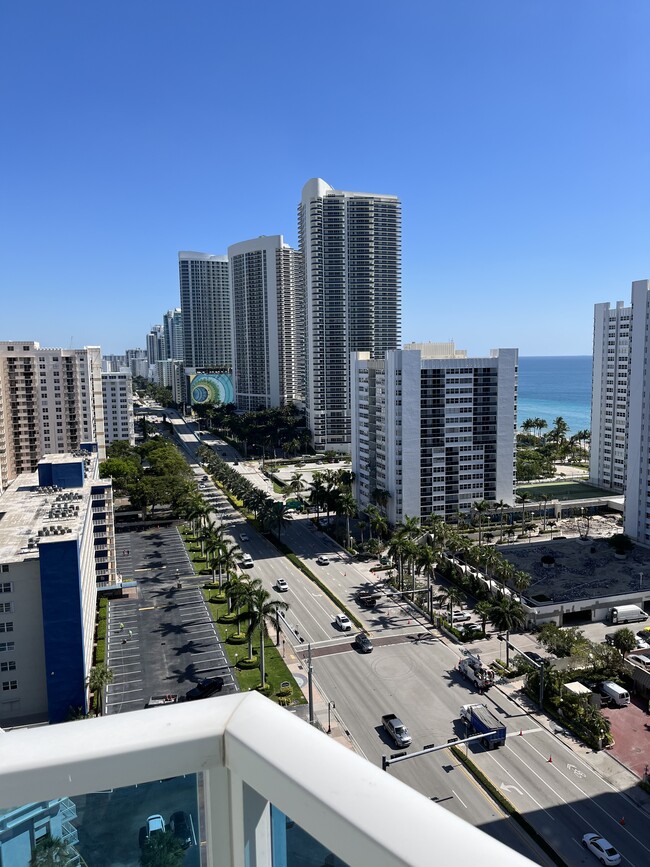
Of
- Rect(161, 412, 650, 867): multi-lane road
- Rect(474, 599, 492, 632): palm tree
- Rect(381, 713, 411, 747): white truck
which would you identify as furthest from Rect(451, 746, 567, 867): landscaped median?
Rect(474, 599, 492, 632): palm tree

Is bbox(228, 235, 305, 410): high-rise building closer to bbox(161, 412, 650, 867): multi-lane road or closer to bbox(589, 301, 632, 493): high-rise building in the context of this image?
bbox(589, 301, 632, 493): high-rise building

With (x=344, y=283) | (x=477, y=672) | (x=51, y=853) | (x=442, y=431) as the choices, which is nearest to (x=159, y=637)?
(x=477, y=672)

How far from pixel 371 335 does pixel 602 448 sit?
43633mm

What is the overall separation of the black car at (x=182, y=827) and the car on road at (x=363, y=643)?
3785cm

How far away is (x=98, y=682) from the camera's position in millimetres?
33375

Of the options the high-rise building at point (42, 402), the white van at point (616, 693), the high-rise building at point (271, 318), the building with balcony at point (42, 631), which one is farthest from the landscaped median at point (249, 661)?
the high-rise building at point (271, 318)

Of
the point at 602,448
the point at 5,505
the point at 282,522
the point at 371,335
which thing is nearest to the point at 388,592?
the point at 282,522

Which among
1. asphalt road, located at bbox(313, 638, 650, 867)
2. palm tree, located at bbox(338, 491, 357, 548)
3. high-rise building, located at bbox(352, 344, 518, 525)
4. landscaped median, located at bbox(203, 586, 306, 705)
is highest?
high-rise building, located at bbox(352, 344, 518, 525)

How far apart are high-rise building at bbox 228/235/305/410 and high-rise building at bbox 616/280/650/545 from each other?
80658 millimetres

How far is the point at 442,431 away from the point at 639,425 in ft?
57.4

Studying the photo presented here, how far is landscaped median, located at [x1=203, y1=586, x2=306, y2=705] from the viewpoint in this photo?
112 feet

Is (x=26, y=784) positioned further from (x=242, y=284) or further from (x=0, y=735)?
(x=242, y=284)

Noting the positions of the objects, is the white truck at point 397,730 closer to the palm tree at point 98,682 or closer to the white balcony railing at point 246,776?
the palm tree at point 98,682

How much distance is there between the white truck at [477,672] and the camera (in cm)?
3428
